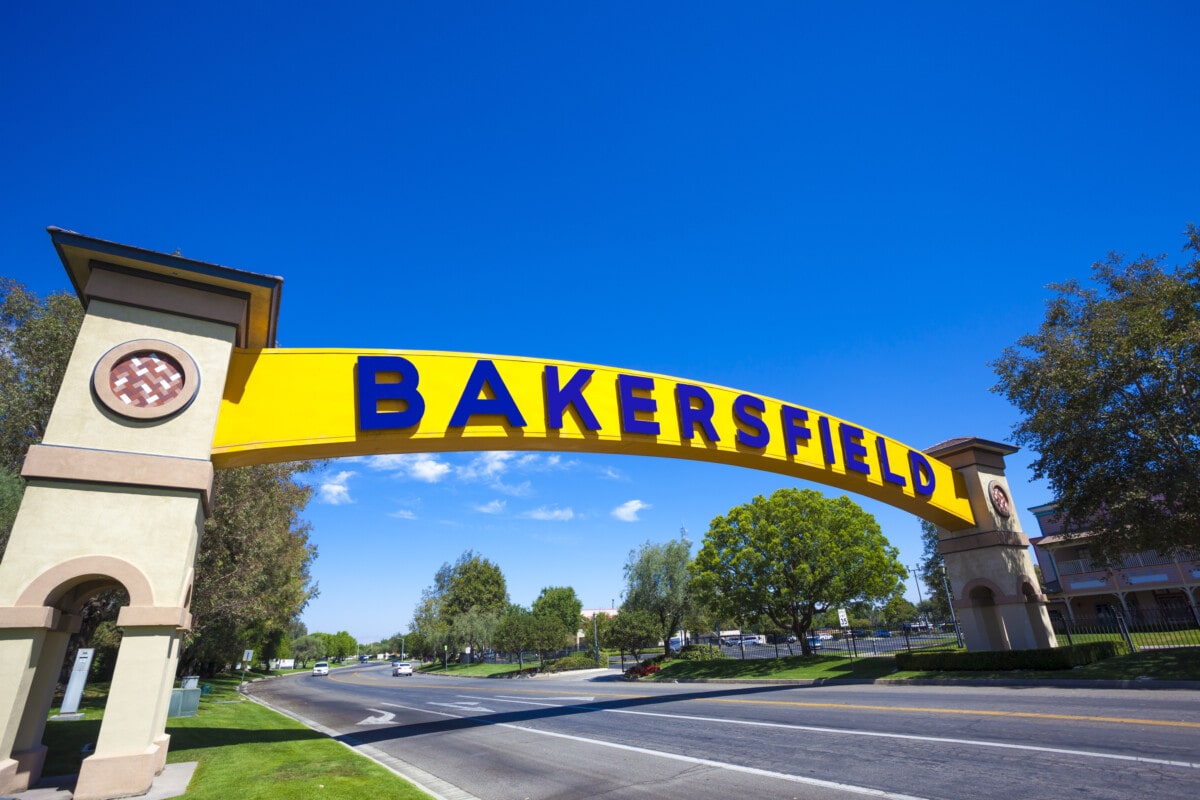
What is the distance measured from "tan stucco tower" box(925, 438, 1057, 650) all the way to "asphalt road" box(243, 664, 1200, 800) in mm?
4321

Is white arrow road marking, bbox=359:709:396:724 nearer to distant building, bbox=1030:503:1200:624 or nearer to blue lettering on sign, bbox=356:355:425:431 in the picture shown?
blue lettering on sign, bbox=356:355:425:431

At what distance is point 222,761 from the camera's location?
35.6 ft

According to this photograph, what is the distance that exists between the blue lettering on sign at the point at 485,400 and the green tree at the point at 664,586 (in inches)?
1385

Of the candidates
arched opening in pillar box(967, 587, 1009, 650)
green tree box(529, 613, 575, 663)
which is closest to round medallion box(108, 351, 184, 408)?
arched opening in pillar box(967, 587, 1009, 650)

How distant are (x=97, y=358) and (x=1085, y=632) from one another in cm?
3973

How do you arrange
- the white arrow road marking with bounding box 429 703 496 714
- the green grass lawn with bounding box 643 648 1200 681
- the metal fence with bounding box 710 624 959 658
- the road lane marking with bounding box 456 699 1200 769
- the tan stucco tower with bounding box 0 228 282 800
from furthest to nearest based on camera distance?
the metal fence with bounding box 710 624 959 658
the white arrow road marking with bounding box 429 703 496 714
the green grass lawn with bounding box 643 648 1200 681
the tan stucco tower with bounding box 0 228 282 800
the road lane marking with bounding box 456 699 1200 769

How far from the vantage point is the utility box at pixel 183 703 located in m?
17.5

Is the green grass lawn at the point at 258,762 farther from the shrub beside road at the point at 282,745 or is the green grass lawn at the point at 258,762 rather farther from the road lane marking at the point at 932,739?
the road lane marking at the point at 932,739

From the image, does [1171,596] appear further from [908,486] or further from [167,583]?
[167,583]

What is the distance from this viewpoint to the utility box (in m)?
17.5

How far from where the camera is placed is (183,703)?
17812 mm

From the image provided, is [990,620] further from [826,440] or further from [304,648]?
[304,648]

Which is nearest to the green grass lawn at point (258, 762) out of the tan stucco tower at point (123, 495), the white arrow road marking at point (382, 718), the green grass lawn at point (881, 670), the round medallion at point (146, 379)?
the tan stucco tower at point (123, 495)

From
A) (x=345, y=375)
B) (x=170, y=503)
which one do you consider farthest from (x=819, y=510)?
(x=170, y=503)
